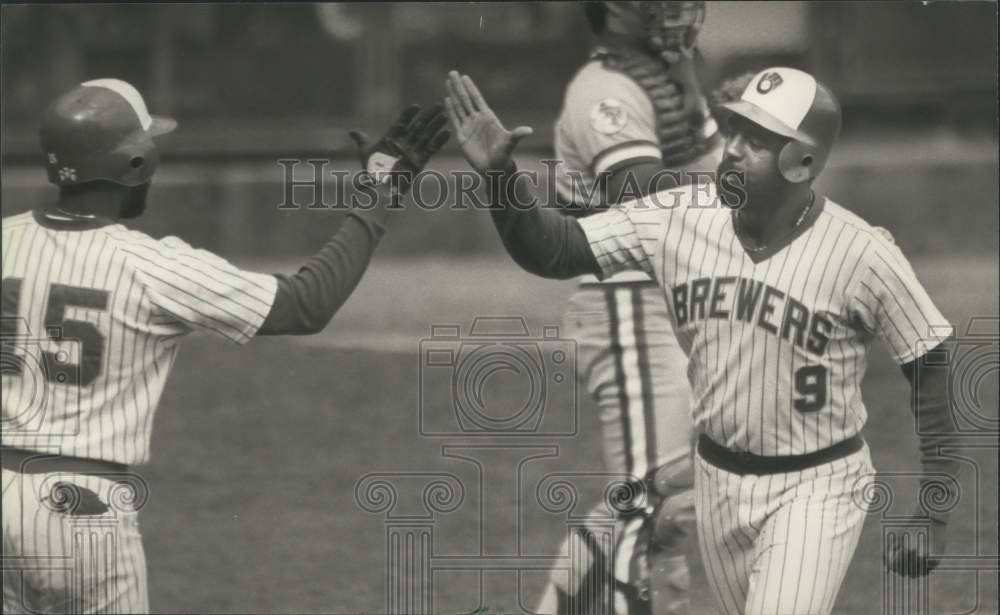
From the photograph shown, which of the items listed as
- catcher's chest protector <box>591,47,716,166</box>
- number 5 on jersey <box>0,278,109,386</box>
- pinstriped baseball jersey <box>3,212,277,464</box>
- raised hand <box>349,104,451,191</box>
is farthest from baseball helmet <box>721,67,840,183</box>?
number 5 on jersey <box>0,278,109,386</box>

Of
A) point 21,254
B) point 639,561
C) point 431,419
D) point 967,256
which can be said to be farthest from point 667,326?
point 967,256

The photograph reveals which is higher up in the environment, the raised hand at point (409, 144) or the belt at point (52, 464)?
the raised hand at point (409, 144)

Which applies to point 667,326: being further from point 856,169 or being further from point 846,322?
point 856,169

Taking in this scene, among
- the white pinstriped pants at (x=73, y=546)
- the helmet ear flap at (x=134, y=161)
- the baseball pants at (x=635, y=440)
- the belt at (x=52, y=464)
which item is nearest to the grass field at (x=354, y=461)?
the baseball pants at (x=635, y=440)

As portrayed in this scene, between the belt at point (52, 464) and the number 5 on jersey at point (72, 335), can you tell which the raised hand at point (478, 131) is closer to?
the number 5 on jersey at point (72, 335)

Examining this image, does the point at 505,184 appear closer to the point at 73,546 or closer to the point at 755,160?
the point at 755,160

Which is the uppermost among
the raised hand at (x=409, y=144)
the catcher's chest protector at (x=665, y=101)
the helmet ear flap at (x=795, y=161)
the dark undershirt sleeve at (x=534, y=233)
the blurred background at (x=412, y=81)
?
the blurred background at (x=412, y=81)
